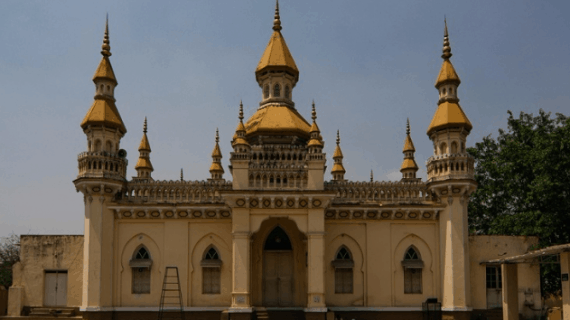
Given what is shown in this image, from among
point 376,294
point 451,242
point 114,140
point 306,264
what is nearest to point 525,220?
point 451,242

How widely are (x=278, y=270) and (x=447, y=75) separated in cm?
1175

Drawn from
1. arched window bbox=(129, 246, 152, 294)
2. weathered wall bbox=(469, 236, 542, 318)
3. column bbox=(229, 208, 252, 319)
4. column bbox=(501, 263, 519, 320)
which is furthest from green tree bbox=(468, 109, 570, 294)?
arched window bbox=(129, 246, 152, 294)

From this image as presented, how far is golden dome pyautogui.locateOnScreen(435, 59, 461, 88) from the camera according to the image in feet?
90.9

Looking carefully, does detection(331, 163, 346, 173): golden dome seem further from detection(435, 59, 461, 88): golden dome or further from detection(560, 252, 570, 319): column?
detection(560, 252, 570, 319): column

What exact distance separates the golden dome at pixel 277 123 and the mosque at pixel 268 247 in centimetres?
8

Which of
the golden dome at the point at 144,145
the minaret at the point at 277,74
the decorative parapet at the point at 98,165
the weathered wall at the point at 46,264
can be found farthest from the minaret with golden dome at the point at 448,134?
the golden dome at the point at 144,145

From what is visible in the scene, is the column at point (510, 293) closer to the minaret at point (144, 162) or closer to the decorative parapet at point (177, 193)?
the decorative parapet at point (177, 193)

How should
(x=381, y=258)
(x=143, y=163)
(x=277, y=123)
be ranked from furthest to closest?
1. (x=143, y=163)
2. (x=277, y=123)
3. (x=381, y=258)

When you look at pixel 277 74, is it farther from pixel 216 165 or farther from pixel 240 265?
A: pixel 216 165

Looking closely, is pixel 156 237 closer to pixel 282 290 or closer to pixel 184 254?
pixel 184 254

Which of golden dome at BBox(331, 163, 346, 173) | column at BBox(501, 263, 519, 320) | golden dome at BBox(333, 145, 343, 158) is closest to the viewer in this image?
column at BBox(501, 263, 519, 320)

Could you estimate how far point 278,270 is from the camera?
88.0ft

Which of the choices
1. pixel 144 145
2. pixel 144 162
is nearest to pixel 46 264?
pixel 144 162

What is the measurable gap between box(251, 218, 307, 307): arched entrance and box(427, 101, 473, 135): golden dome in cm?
778
